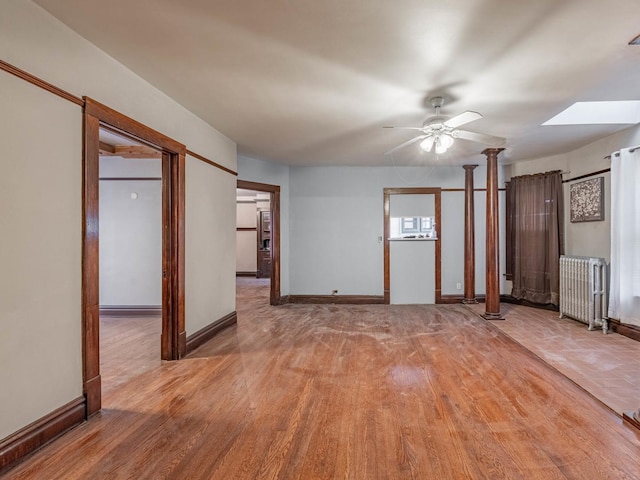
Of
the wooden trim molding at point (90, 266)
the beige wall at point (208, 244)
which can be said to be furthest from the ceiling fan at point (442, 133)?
the wooden trim molding at point (90, 266)

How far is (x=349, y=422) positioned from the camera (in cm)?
228

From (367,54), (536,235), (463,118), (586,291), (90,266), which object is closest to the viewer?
(90,266)

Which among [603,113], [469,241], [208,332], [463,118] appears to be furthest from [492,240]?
[208,332]

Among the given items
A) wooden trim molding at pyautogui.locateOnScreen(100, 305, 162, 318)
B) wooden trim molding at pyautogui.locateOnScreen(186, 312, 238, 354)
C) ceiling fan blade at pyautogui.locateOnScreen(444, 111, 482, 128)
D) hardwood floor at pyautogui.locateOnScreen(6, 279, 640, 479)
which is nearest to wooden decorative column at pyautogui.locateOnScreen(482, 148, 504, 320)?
hardwood floor at pyautogui.locateOnScreen(6, 279, 640, 479)

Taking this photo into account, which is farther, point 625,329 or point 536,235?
point 536,235

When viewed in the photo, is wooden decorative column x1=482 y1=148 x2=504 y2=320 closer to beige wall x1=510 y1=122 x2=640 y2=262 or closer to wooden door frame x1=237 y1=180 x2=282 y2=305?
beige wall x1=510 y1=122 x2=640 y2=262

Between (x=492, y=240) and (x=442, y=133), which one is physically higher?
(x=442, y=133)

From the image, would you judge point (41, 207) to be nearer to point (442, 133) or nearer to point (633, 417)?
point (442, 133)

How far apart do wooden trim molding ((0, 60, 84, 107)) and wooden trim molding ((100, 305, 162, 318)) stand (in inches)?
145

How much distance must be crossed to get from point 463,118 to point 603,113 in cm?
229

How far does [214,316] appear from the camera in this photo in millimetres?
4328

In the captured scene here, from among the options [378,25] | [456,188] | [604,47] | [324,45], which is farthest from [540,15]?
[456,188]

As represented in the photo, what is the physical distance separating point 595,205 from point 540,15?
3.87m

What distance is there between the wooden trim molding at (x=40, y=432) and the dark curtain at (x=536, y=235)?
6.21m
